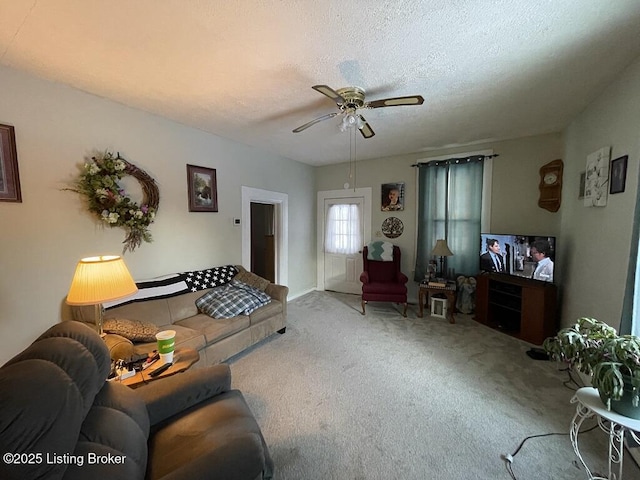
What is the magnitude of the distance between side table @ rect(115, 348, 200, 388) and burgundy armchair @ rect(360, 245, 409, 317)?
265cm

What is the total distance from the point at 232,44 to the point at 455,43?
1.38m

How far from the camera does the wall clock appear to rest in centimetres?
318

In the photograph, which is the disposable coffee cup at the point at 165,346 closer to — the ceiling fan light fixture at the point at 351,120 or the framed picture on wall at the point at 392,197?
the ceiling fan light fixture at the point at 351,120

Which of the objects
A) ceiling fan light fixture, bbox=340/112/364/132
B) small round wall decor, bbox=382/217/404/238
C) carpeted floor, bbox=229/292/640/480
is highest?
ceiling fan light fixture, bbox=340/112/364/132

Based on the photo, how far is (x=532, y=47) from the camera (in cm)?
163

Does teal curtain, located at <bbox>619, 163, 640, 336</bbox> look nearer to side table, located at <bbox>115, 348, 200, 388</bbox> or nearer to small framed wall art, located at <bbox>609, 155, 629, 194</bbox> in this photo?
small framed wall art, located at <bbox>609, 155, 629, 194</bbox>

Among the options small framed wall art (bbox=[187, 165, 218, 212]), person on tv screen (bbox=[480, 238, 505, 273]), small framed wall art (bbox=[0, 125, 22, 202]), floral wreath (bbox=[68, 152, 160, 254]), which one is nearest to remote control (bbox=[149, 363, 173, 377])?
floral wreath (bbox=[68, 152, 160, 254])

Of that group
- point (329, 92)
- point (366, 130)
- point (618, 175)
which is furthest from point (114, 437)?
point (618, 175)

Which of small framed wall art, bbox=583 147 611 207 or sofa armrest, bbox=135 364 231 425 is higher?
small framed wall art, bbox=583 147 611 207

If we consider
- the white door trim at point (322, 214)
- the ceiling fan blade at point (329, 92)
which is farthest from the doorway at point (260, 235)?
the ceiling fan blade at point (329, 92)

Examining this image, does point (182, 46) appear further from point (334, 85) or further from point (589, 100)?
point (589, 100)

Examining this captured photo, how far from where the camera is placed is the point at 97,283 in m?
1.60

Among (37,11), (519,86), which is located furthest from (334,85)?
(37,11)

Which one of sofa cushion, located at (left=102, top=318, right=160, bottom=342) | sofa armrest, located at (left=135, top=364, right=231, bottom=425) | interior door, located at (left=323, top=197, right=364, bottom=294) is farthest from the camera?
interior door, located at (left=323, top=197, right=364, bottom=294)
